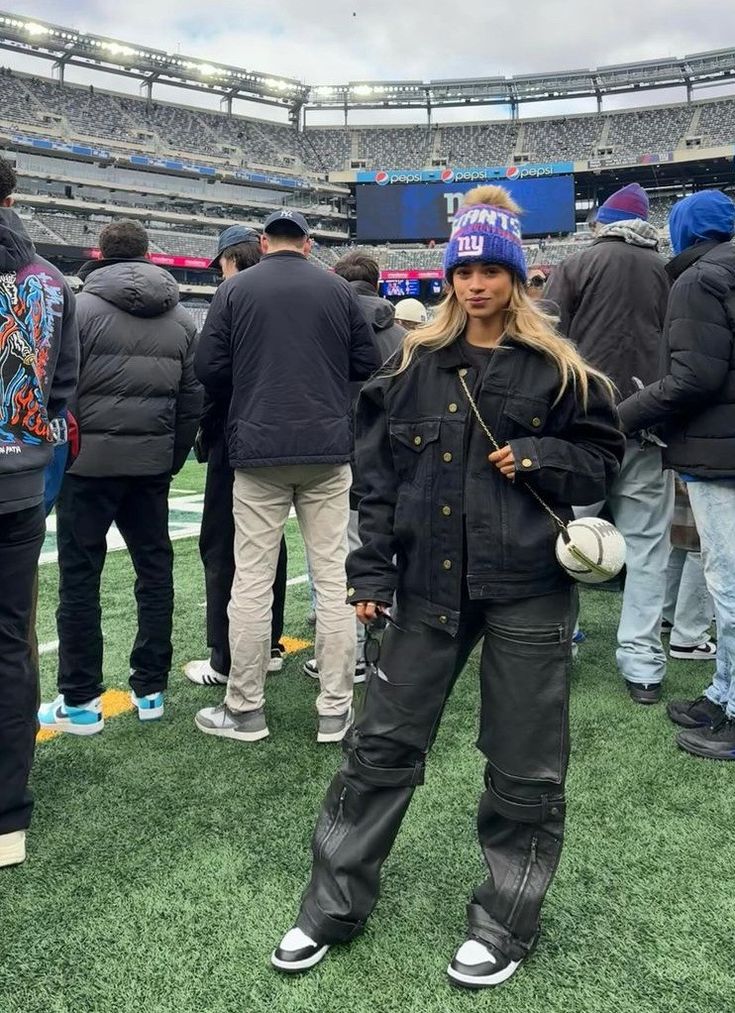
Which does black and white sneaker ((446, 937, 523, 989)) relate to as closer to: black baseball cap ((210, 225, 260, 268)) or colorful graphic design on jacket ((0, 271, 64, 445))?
colorful graphic design on jacket ((0, 271, 64, 445))

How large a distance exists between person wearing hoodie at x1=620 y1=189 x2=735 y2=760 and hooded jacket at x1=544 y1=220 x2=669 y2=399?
1.17 ft

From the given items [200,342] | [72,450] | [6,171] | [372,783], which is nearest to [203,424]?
[200,342]

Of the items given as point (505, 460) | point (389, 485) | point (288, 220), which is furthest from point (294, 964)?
point (288, 220)

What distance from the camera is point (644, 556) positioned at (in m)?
3.51

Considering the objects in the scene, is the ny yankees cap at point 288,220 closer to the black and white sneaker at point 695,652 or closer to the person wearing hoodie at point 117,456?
the person wearing hoodie at point 117,456

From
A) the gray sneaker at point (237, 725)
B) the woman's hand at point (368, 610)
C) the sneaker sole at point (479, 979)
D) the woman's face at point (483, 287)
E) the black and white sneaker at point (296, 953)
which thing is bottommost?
the gray sneaker at point (237, 725)

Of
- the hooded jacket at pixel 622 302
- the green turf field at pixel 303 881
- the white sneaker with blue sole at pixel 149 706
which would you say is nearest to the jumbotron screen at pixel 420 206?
the hooded jacket at pixel 622 302

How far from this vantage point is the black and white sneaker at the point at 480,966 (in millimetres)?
1777

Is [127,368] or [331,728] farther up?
[127,368]

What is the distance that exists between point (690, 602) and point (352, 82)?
50.8m

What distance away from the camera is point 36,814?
8.32 ft

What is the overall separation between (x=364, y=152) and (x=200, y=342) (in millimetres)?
49974

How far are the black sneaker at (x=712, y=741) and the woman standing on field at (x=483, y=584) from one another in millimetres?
1324

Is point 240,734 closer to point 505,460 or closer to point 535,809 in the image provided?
point 535,809
